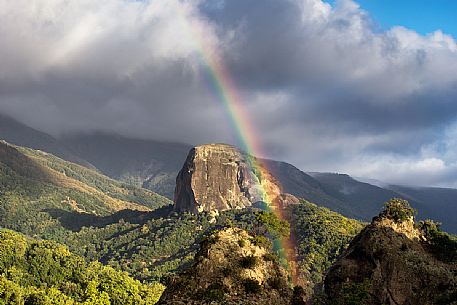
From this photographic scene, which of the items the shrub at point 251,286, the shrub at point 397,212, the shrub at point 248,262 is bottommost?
the shrub at point 251,286

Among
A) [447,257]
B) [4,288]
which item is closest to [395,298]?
[447,257]

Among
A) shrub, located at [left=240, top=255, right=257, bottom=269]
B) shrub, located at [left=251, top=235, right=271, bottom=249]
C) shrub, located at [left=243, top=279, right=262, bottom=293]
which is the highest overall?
shrub, located at [left=251, top=235, right=271, bottom=249]

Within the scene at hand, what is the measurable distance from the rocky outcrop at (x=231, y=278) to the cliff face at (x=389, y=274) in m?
9.55

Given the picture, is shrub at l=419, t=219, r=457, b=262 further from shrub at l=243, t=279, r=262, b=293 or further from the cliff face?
shrub at l=243, t=279, r=262, b=293

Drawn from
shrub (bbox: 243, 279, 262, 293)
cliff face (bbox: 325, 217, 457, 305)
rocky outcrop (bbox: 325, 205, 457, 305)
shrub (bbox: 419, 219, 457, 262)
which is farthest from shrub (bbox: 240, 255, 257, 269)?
shrub (bbox: 419, 219, 457, 262)

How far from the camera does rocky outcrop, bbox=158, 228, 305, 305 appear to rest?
64.4 meters

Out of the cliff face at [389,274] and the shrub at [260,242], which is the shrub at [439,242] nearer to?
the cliff face at [389,274]

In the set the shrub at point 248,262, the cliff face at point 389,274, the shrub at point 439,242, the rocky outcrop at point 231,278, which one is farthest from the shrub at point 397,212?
the shrub at point 248,262

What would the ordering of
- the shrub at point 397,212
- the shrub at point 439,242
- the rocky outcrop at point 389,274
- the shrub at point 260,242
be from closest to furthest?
1. the rocky outcrop at point 389,274
2. the shrub at point 260,242
3. the shrub at point 439,242
4. the shrub at point 397,212

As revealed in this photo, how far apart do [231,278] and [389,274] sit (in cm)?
2574

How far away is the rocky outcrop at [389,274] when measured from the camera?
6731cm

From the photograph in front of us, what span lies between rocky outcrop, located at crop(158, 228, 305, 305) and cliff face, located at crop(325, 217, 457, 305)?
31.3 ft

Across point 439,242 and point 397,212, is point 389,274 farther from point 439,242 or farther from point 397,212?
point 439,242

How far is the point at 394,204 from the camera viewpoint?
87.2 metres
